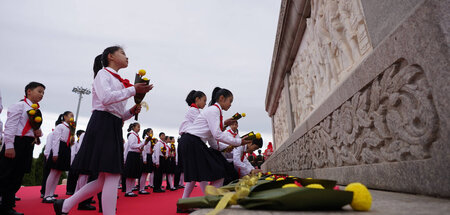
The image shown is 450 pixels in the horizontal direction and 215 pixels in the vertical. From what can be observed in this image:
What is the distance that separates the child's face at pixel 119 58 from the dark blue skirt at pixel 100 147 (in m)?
0.55

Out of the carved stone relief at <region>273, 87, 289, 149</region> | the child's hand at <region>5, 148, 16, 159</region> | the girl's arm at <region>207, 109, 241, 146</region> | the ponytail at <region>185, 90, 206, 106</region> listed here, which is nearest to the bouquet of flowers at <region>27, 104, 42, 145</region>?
the child's hand at <region>5, 148, 16, 159</region>

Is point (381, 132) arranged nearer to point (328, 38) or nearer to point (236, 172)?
point (328, 38)

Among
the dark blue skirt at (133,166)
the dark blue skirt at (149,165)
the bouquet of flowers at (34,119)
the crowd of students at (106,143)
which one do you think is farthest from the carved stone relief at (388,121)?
the dark blue skirt at (149,165)

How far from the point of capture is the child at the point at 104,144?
1891mm

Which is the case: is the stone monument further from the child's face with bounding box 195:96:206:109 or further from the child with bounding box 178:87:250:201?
the child's face with bounding box 195:96:206:109

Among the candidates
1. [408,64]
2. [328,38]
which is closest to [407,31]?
[408,64]

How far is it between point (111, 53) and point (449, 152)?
8.57 feet

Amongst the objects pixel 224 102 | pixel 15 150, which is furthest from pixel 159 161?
pixel 224 102

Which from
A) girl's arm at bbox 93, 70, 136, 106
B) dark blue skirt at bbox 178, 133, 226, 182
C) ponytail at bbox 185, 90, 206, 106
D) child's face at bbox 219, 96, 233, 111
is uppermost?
ponytail at bbox 185, 90, 206, 106

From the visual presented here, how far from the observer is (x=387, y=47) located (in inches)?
64.8

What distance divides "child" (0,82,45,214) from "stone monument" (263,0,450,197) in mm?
3885

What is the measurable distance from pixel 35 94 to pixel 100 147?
243 cm

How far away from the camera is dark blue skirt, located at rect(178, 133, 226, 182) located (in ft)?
9.04

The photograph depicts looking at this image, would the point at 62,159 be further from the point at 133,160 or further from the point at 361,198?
the point at 361,198
